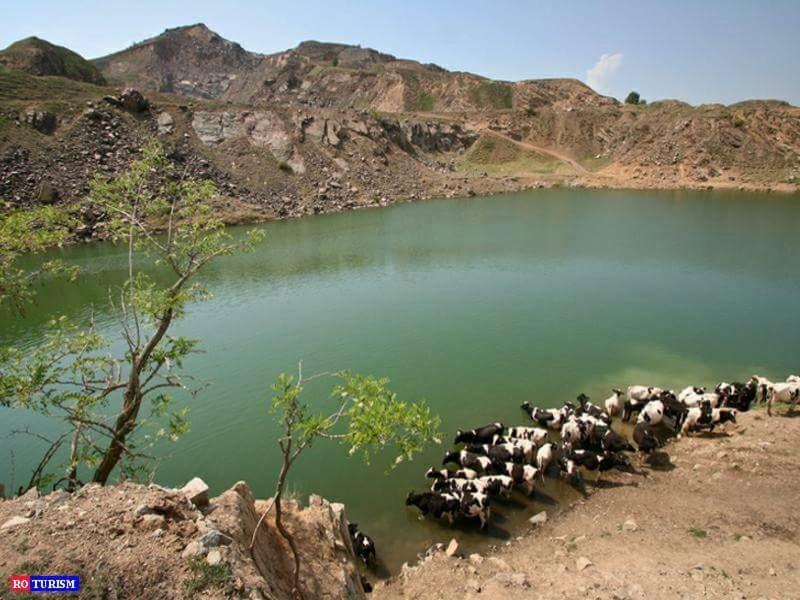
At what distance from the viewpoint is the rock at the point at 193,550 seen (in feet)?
17.4

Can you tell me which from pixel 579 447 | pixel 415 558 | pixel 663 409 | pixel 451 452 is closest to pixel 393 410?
pixel 415 558

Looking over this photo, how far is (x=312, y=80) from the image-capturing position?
137 metres

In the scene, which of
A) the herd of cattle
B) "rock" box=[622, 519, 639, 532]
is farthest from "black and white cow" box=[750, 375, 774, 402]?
"rock" box=[622, 519, 639, 532]

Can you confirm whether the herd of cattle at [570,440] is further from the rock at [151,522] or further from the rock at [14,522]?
the rock at [14,522]

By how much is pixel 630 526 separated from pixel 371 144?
7283cm

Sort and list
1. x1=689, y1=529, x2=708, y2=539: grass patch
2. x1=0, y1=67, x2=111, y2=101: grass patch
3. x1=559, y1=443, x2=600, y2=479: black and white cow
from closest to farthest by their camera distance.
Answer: x1=689, y1=529, x2=708, y2=539: grass patch
x1=559, y1=443, x2=600, y2=479: black and white cow
x1=0, y1=67, x2=111, y2=101: grass patch

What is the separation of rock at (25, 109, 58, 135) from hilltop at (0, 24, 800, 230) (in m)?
0.13

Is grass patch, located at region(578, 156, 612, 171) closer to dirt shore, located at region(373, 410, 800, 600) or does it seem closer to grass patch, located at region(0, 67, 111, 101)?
grass patch, located at region(0, 67, 111, 101)

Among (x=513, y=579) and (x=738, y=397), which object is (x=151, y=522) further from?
(x=738, y=397)

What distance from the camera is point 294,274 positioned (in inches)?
1298

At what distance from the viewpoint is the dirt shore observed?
7.96 metres

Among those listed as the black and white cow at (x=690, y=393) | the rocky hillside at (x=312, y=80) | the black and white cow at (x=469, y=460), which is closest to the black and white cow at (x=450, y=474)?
the black and white cow at (x=469, y=460)

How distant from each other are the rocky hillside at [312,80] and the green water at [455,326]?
284 ft

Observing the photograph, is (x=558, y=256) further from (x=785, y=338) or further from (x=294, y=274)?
(x=294, y=274)
